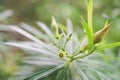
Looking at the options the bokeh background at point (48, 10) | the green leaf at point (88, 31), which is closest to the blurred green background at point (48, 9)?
the bokeh background at point (48, 10)

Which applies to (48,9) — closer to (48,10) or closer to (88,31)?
(48,10)

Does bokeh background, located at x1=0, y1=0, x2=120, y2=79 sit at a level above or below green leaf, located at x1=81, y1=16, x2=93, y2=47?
above

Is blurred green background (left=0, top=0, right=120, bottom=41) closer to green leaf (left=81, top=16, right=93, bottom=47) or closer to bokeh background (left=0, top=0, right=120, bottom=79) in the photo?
bokeh background (left=0, top=0, right=120, bottom=79)

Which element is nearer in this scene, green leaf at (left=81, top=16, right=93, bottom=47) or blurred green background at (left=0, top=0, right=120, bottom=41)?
green leaf at (left=81, top=16, right=93, bottom=47)

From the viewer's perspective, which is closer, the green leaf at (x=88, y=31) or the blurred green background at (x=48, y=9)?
the green leaf at (x=88, y=31)

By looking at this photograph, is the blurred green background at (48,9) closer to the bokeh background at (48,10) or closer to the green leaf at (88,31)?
the bokeh background at (48,10)

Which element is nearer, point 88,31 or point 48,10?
point 88,31

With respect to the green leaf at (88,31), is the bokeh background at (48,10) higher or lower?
higher

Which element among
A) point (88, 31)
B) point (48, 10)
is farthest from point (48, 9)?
point (88, 31)

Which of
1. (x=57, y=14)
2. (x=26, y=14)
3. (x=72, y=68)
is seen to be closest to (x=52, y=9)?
(x=57, y=14)

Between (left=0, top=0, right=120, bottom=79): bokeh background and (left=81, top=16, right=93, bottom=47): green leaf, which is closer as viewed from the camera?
(left=81, top=16, right=93, bottom=47): green leaf

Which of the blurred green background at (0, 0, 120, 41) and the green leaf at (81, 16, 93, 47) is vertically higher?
the blurred green background at (0, 0, 120, 41)

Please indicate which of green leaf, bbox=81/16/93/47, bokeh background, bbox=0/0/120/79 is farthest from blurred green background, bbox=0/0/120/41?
green leaf, bbox=81/16/93/47

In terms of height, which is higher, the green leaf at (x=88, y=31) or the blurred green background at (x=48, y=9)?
the blurred green background at (x=48, y=9)
